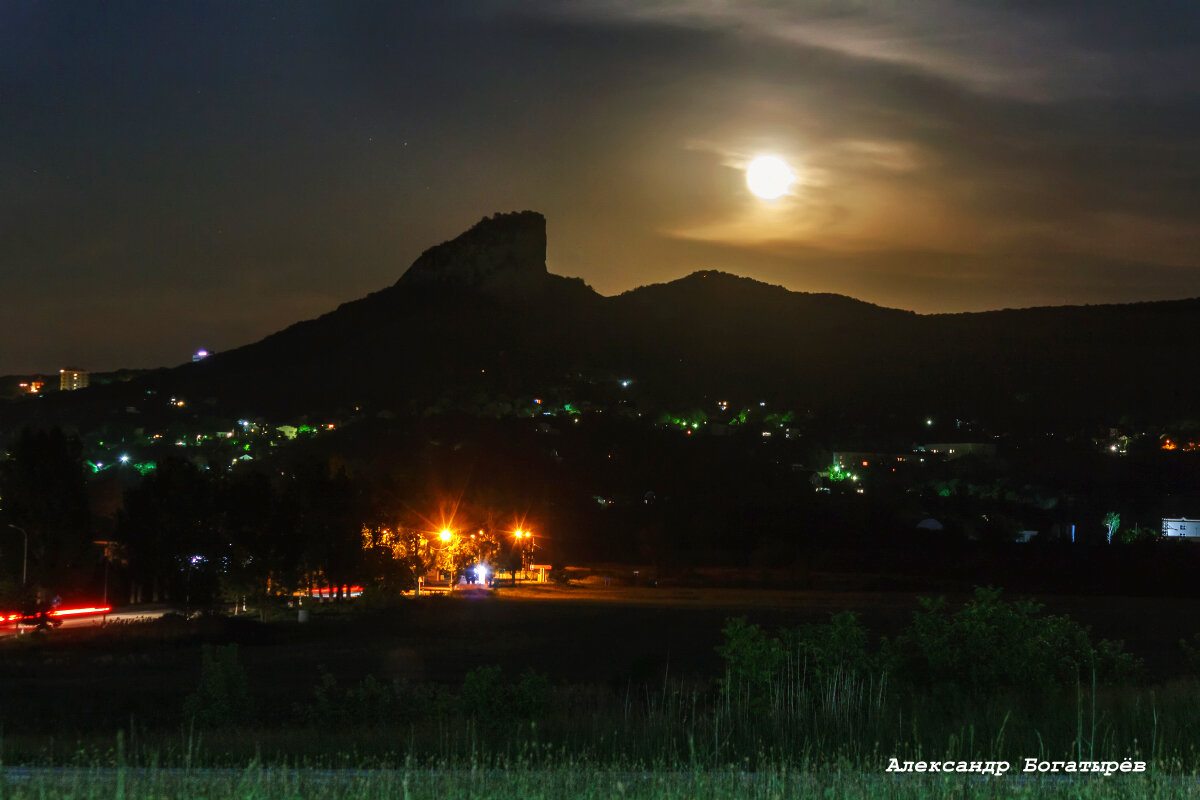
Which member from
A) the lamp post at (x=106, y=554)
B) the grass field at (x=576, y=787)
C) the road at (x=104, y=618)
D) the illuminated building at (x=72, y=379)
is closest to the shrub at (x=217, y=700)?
the grass field at (x=576, y=787)

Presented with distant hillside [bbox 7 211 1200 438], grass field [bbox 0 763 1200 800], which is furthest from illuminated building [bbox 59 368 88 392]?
grass field [bbox 0 763 1200 800]

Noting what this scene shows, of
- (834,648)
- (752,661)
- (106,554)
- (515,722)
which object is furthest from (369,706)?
(106,554)

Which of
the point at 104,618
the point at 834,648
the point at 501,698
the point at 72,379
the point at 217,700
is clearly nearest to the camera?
the point at 501,698

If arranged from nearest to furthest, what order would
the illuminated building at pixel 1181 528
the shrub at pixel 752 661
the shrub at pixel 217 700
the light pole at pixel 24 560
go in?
the shrub at pixel 752 661
the shrub at pixel 217 700
the light pole at pixel 24 560
the illuminated building at pixel 1181 528

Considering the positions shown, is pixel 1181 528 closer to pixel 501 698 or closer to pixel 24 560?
pixel 24 560

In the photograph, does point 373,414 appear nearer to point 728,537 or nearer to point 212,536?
point 728,537

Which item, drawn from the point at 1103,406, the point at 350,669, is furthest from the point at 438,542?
the point at 1103,406

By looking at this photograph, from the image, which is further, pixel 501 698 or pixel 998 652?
pixel 998 652

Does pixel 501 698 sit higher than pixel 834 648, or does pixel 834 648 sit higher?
pixel 834 648

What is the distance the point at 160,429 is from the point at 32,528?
304 feet

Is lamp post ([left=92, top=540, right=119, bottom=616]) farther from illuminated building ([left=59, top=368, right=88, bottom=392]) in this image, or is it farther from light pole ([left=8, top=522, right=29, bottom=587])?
illuminated building ([left=59, top=368, right=88, bottom=392])

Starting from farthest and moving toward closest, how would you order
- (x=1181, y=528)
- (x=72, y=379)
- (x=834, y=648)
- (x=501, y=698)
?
(x=72, y=379) → (x=1181, y=528) → (x=834, y=648) → (x=501, y=698)

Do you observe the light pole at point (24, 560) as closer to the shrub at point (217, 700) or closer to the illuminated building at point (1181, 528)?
the shrub at point (217, 700)

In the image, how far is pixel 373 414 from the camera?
123250 mm
